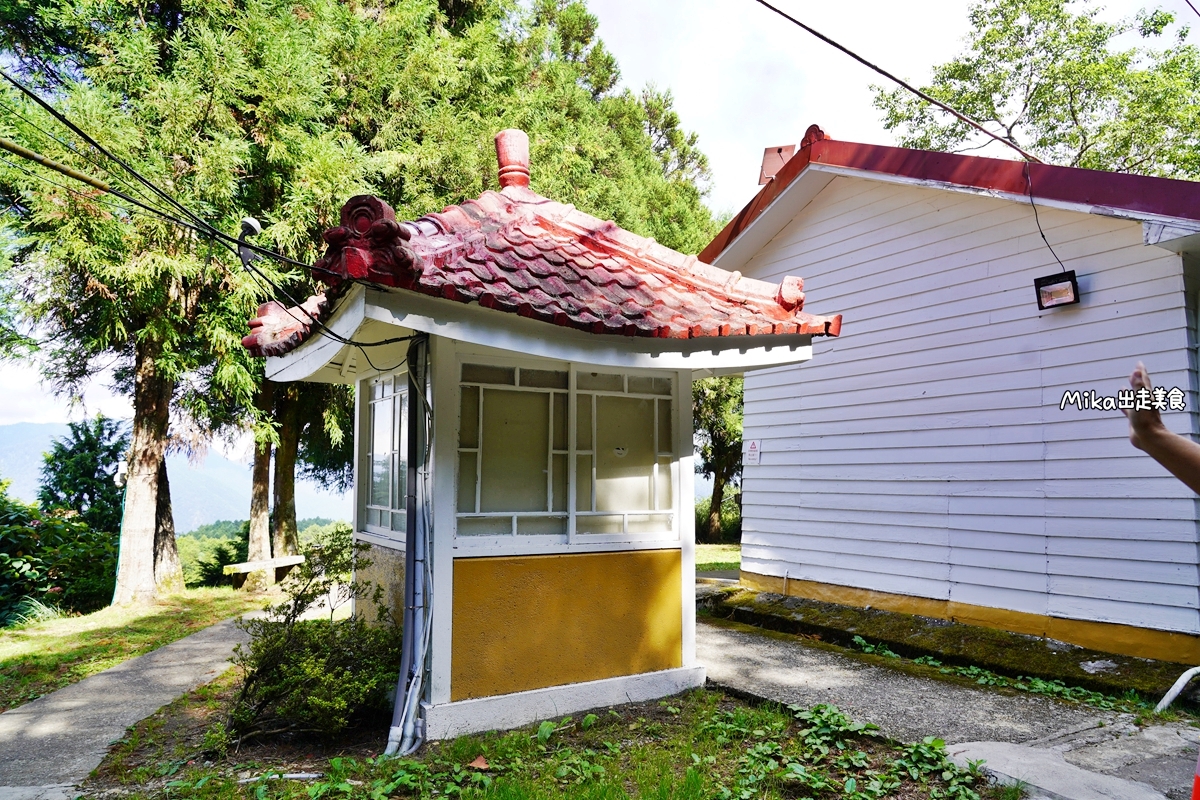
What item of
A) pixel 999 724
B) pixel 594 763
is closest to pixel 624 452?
pixel 594 763

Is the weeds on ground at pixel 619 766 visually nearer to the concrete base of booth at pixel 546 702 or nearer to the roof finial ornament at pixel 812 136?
the concrete base of booth at pixel 546 702

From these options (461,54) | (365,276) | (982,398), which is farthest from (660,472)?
(461,54)

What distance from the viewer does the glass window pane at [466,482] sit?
4.94 metres

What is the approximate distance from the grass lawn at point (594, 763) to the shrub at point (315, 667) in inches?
7.3

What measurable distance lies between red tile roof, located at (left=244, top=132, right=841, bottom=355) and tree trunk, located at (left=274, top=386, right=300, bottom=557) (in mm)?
6822

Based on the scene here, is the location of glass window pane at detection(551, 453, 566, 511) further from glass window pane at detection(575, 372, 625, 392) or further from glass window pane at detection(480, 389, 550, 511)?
glass window pane at detection(575, 372, 625, 392)

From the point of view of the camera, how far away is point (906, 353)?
25.1ft

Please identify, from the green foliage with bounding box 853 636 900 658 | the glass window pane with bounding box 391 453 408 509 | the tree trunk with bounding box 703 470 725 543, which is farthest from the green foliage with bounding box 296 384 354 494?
the tree trunk with bounding box 703 470 725 543

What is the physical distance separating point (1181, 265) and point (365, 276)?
5.81 m

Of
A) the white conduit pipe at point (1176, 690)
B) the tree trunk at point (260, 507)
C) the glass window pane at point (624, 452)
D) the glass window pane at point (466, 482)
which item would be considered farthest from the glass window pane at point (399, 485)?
the tree trunk at point (260, 507)

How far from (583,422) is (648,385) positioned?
2.17 feet

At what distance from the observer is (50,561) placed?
34.1ft

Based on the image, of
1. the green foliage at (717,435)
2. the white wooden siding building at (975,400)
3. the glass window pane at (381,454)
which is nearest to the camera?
the white wooden siding building at (975,400)

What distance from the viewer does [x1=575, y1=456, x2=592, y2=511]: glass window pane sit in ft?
17.8
